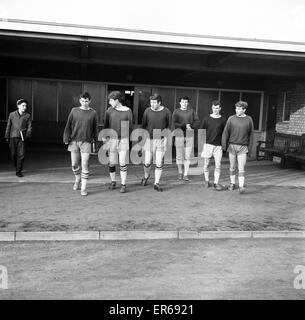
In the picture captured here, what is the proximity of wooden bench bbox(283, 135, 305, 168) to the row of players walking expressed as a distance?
169 inches

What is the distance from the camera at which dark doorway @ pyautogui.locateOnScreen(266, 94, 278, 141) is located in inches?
605

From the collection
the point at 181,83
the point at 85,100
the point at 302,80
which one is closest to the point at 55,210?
the point at 85,100

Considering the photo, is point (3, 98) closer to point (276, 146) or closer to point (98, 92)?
point (98, 92)

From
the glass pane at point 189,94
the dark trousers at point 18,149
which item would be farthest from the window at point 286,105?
the dark trousers at point 18,149

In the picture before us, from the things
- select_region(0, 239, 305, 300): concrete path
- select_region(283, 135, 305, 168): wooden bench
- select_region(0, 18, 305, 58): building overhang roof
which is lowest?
select_region(0, 239, 305, 300): concrete path

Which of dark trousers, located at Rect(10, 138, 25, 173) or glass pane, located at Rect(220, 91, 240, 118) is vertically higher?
glass pane, located at Rect(220, 91, 240, 118)

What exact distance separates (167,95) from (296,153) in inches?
231

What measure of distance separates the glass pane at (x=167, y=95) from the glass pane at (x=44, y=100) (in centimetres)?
398

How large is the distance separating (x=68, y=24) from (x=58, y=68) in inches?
273

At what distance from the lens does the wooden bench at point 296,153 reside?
39.4 feet

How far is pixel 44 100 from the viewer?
16094mm

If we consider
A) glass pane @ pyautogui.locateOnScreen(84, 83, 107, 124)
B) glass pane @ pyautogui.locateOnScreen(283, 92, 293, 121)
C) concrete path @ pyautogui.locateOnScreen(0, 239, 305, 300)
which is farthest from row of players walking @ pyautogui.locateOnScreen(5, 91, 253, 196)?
glass pane @ pyautogui.locateOnScreen(84, 83, 107, 124)

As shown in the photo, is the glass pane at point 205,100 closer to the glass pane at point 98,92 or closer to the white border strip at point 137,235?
the glass pane at point 98,92

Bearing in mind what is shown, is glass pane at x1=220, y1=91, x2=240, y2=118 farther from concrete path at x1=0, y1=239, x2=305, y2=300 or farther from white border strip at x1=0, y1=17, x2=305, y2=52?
concrete path at x1=0, y1=239, x2=305, y2=300
